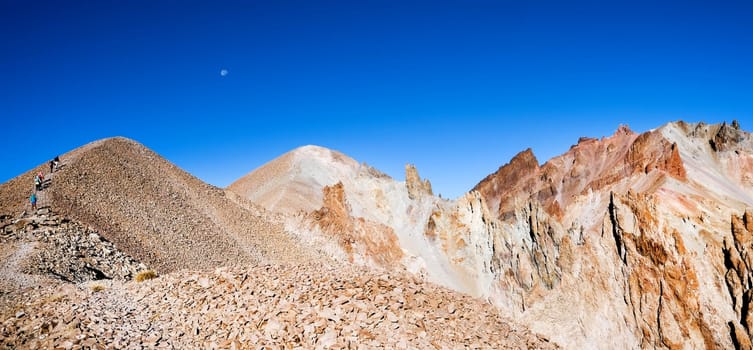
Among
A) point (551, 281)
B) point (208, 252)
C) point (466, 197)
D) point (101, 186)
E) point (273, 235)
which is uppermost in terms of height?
point (466, 197)

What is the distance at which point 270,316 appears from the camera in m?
11.9

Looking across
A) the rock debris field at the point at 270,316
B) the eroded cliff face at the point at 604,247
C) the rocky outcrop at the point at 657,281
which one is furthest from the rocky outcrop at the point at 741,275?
the rock debris field at the point at 270,316

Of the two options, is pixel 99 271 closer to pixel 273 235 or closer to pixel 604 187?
pixel 273 235

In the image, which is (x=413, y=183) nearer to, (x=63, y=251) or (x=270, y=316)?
(x=63, y=251)

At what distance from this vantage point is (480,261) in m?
56.7

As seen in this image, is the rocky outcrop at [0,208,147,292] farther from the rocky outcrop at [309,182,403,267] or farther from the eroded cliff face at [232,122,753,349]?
the eroded cliff face at [232,122,753,349]

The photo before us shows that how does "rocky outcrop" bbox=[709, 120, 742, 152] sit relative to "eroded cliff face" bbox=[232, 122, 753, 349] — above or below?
above

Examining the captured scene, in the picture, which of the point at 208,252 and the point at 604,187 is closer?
the point at 208,252

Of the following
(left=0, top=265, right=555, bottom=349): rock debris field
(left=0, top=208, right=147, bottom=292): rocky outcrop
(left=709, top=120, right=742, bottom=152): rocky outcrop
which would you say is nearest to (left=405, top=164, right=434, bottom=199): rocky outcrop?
(left=0, top=208, right=147, bottom=292): rocky outcrop

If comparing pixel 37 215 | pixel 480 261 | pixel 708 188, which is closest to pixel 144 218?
pixel 37 215

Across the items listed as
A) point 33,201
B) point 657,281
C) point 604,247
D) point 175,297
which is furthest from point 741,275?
point 33,201

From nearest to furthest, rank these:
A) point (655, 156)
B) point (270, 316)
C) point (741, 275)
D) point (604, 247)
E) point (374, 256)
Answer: point (270, 316) → point (741, 275) → point (374, 256) → point (604, 247) → point (655, 156)

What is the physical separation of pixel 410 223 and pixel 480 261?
9.88m

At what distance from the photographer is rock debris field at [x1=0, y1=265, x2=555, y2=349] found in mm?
11078
